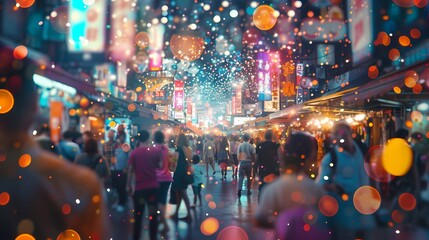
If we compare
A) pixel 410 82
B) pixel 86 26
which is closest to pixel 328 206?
pixel 410 82

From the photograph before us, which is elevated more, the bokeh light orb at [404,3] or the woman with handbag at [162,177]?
the bokeh light orb at [404,3]

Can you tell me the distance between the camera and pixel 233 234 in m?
8.23

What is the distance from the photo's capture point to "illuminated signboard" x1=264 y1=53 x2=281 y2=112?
2847 centimetres

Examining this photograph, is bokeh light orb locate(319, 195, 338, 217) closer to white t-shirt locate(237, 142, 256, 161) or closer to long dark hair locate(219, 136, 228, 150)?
white t-shirt locate(237, 142, 256, 161)

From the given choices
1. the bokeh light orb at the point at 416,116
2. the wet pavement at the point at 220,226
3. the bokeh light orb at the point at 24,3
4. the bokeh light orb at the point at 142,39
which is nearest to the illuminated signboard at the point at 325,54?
the bokeh light orb at the point at 416,116

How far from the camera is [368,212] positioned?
15.7 feet

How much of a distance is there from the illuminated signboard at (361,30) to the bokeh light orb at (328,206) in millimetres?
8185

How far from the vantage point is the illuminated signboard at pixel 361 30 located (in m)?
11.9

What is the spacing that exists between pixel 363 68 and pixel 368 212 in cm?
1478

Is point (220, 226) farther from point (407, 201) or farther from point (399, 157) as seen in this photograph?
point (399, 157)

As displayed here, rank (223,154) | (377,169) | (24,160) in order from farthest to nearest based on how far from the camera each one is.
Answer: (223,154) < (377,169) < (24,160)

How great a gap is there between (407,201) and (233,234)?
12.2ft

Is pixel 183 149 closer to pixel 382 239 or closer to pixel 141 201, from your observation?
pixel 141 201

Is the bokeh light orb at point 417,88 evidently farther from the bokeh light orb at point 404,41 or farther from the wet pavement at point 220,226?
the bokeh light orb at point 404,41
